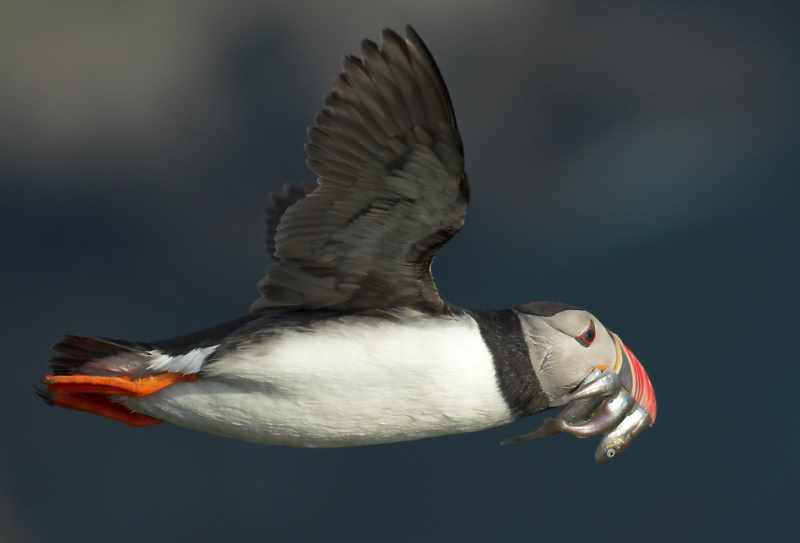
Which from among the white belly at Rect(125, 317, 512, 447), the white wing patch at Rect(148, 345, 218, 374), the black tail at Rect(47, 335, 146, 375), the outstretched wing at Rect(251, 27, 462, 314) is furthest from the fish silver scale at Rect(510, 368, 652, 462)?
the black tail at Rect(47, 335, 146, 375)

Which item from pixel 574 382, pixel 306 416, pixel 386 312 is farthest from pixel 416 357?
pixel 574 382

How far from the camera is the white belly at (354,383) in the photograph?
9.12 ft

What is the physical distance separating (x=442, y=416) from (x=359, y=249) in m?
0.52

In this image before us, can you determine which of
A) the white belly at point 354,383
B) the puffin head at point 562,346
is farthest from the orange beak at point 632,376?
the white belly at point 354,383

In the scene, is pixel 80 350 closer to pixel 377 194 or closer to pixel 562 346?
pixel 377 194

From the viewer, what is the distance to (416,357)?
2.78 m

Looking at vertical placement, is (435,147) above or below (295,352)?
above

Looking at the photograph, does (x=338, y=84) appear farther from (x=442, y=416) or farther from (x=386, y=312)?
(x=442, y=416)

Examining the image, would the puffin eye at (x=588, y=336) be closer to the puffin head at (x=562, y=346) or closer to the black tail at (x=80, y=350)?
the puffin head at (x=562, y=346)

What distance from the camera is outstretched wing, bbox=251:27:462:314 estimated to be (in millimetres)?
2457

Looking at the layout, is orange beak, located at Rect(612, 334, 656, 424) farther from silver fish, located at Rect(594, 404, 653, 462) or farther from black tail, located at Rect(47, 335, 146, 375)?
black tail, located at Rect(47, 335, 146, 375)

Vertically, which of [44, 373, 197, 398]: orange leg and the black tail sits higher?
the black tail

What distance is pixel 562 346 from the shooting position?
299cm

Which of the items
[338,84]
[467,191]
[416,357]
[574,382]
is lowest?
[574,382]
